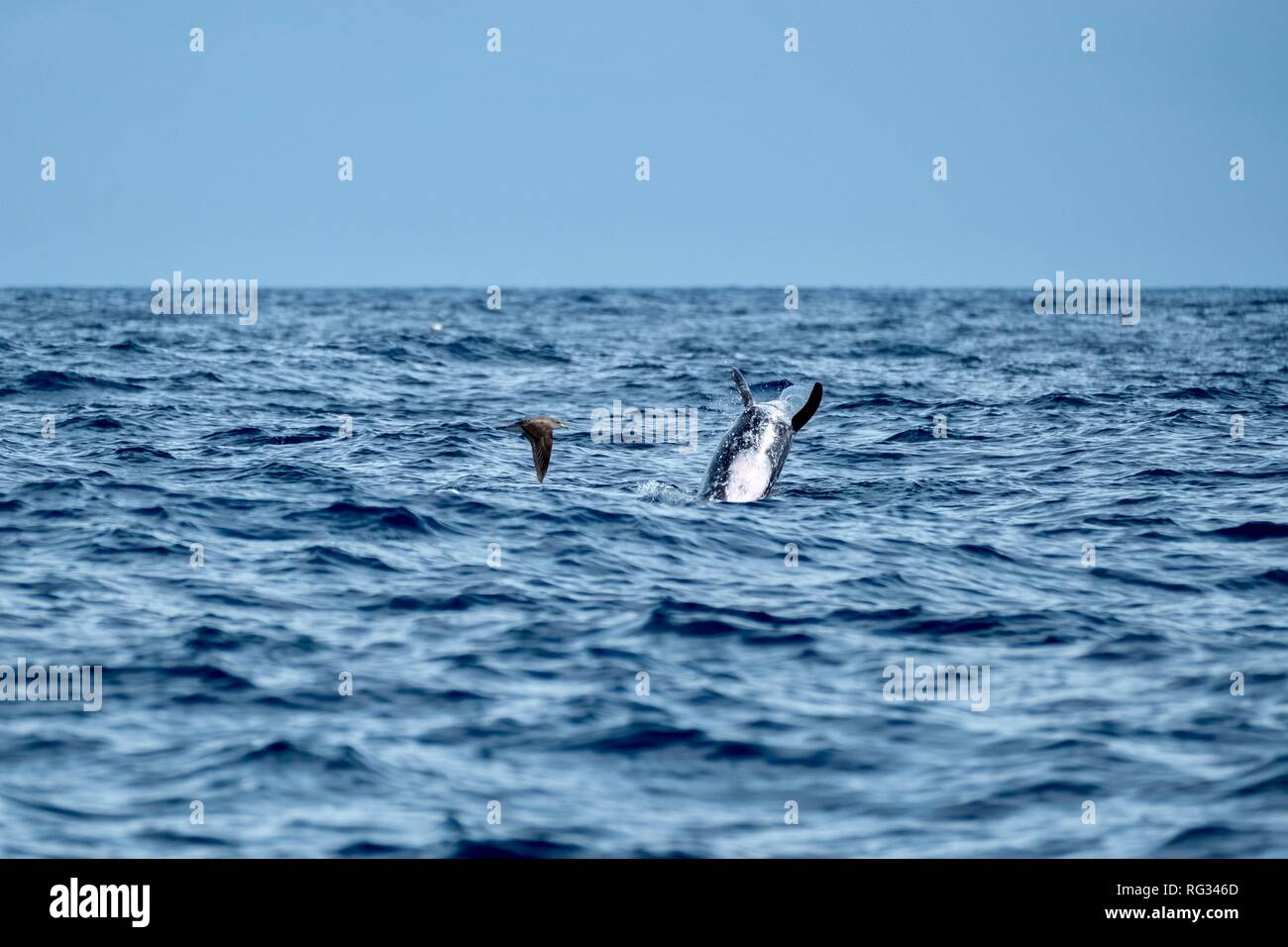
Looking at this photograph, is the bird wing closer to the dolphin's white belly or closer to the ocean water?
the ocean water

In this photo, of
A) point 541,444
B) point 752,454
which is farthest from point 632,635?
point 752,454

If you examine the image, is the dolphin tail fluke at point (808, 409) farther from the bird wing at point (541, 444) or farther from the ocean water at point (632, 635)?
the bird wing at point (541, 444)

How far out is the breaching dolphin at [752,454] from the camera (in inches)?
658

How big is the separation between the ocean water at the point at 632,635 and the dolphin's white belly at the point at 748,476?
0.56m

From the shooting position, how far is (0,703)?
9.51 metres

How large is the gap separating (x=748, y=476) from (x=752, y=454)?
34 centimetres

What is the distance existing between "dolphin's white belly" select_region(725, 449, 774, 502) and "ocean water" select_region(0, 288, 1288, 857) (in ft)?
1.83

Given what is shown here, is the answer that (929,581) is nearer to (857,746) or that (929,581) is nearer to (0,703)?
(857,746)

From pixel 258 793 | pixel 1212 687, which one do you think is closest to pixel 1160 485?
pixel 1212 687

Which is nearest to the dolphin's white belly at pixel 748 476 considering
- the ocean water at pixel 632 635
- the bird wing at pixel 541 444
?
the ocean water at pixel 632 635

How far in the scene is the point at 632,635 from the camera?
1133cm

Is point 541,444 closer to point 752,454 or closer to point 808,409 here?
point 752,454
